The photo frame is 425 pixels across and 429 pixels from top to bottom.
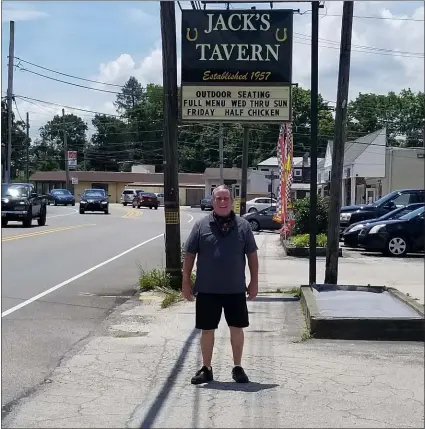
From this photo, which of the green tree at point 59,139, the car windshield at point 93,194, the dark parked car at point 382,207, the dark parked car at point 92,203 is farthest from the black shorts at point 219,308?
the green tree at point 59,139

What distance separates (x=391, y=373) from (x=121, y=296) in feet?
20.7

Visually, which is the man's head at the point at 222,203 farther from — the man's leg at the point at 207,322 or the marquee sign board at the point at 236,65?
the marquee sign board at the point at 236,65

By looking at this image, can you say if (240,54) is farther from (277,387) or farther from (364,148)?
(364,148)

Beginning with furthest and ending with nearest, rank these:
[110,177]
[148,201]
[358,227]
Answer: [110,177], [148,201], [358,227]

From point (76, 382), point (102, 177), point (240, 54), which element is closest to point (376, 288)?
point (240, 54)

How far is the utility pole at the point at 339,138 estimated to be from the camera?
9688 mm

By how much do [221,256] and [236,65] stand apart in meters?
5.44

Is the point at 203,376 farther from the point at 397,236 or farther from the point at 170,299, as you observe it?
the point at 397,236

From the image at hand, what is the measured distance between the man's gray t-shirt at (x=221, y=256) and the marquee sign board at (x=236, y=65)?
5.10 m

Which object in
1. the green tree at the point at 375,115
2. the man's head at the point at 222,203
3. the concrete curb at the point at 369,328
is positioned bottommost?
the concrete curb at the point at 369,328

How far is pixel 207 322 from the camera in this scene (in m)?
6.19

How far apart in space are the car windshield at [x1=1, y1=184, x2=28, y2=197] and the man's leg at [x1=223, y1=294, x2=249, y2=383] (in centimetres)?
2351

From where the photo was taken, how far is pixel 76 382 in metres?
6.17

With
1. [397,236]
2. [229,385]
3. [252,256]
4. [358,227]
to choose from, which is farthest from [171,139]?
[358,227]
